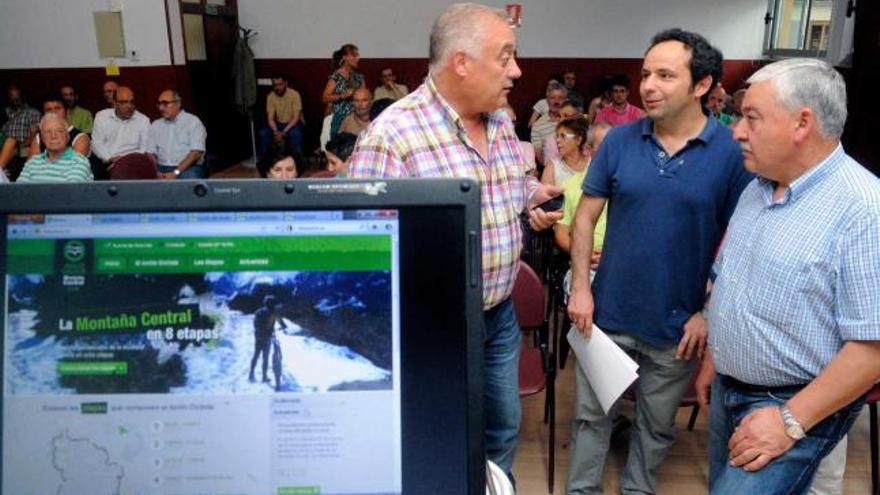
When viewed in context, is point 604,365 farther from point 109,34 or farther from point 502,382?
point 109,34

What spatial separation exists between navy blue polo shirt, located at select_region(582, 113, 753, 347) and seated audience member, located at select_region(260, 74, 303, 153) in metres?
7.69

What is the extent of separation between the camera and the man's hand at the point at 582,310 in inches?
92.9

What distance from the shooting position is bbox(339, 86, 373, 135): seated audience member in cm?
693

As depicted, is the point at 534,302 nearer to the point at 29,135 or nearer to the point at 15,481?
the point at 15,481

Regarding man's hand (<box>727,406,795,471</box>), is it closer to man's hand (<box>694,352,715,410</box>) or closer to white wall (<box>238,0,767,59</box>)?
man's hand (<box>694,352,715,410</box>)

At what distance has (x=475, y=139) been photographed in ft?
6.41

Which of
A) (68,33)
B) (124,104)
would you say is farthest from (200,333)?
(68,33)

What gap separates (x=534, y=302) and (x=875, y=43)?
493 cm

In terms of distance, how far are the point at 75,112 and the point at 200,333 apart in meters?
8.68

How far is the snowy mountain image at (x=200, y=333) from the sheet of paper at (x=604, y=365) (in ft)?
5.50

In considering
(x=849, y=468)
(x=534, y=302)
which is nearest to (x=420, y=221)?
(x=534, y=302)

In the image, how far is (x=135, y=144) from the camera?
21.4 feet

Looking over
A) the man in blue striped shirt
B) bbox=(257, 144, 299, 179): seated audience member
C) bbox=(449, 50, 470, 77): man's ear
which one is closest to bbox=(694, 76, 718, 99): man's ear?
the man in blue striped shirt

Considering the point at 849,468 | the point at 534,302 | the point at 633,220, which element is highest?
the point at 633,220
